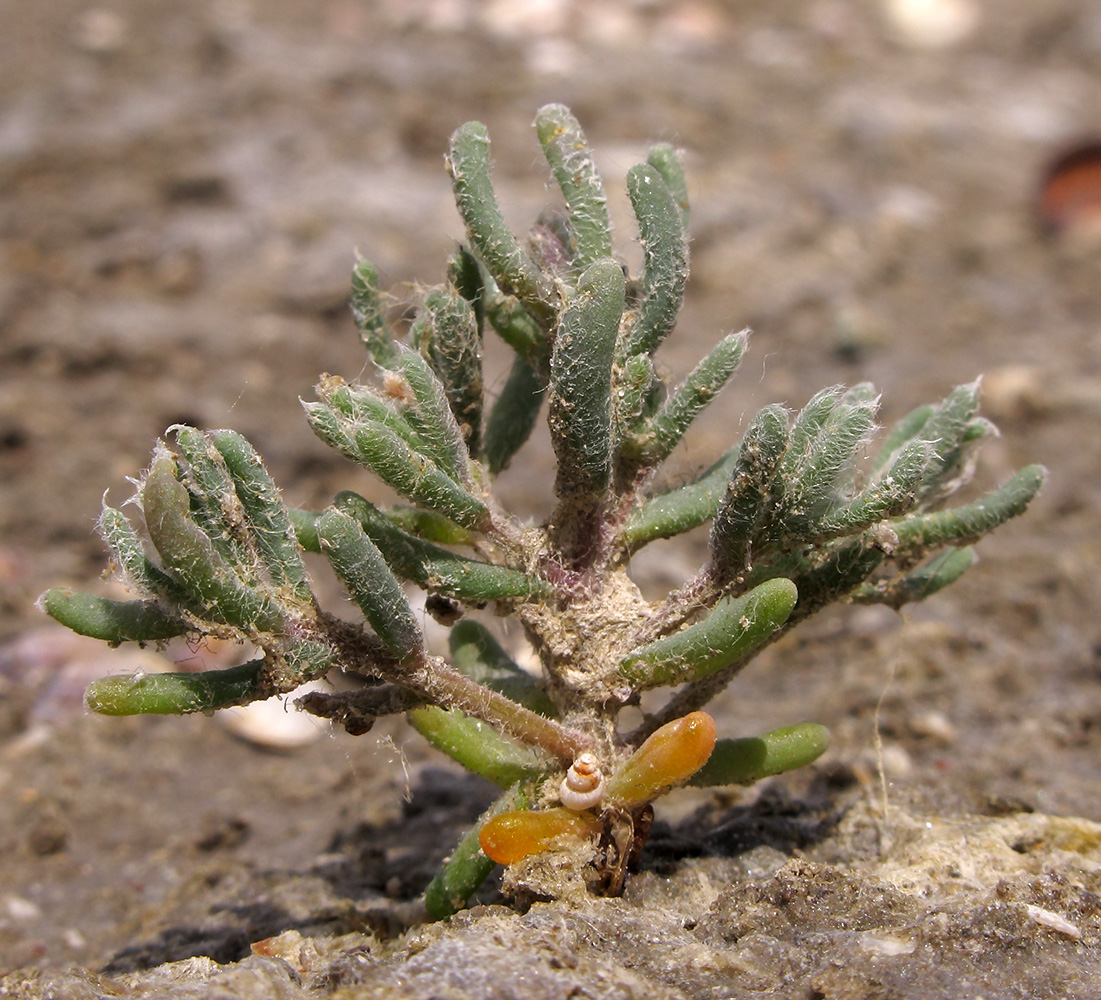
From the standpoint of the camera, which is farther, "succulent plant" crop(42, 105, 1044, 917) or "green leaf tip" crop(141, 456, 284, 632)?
"succulent plant" crop(42, 105, 1044, 917)

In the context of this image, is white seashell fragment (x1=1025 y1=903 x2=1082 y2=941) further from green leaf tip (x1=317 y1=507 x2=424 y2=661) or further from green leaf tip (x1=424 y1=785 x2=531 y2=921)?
green leaf tip (x1=317 y1=507 x2=424 y2=661)

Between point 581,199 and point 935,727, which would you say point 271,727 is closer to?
point 935,727

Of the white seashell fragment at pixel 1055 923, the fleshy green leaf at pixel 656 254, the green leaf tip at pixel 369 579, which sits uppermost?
the fleshy green leaf at pixel 656 254

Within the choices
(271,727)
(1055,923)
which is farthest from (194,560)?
(271,727)

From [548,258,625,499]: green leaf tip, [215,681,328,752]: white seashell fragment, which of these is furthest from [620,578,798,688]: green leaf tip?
[215,681,328,752]: white seashell fragment

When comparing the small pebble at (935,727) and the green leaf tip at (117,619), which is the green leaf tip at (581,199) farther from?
the small pebble at (935,727)

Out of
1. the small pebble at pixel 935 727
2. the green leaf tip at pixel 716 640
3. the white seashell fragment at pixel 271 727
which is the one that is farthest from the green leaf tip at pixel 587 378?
the white seashell fragment at pixel 271 727
